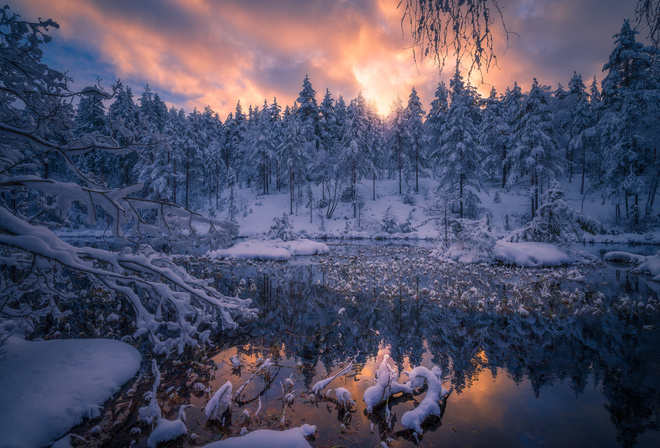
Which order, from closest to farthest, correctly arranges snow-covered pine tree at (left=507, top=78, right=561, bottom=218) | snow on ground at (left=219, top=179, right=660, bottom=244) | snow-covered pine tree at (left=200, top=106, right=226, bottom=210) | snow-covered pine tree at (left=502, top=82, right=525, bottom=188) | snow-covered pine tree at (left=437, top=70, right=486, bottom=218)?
snow-covered pine tree at (left=507, top=78, right=561, bottom=218)
snow-covered pine tree at (left=437, top=70, right=486, bottom=218)
snow on ground at (left=219, top=179, right=660, bottom=244)
snow-covered pine tree at (left=502, top=82, right=525, bottom=188)
snow-covered pine tree at (left=200, top=106, right=226, bottom=210)

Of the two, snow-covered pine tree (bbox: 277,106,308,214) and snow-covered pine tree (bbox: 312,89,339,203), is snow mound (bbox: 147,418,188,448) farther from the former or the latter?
snow-covered pine tree (bbox: 312,89,339,203)

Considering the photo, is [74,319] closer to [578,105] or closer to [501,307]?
[501,307]

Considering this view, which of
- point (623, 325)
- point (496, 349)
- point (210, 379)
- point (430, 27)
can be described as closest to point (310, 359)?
point (210, 379)

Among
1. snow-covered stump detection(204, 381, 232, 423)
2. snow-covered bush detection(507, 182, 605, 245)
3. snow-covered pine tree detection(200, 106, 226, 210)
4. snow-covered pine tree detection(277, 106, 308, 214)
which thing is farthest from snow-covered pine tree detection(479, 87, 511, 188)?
snow-covered stump detection(204, 381, 232, 423)

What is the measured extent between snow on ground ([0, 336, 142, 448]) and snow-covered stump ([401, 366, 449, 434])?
12.3 ft

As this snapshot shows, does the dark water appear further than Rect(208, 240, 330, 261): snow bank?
No

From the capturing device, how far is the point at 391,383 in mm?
3545

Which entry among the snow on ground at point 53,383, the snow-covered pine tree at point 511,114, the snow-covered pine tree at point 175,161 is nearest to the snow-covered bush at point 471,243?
the snow on ground at point 53,383

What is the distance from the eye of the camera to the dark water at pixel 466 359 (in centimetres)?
312

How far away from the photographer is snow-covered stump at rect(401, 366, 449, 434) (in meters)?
3.04

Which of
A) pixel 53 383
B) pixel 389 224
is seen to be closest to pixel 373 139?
pixel 389 224

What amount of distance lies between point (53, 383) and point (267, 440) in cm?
299

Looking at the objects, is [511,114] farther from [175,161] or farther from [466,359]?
[175,161]

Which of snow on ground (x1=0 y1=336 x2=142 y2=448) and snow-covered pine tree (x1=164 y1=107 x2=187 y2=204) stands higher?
snow-covered pine tree (x1=164 y1=107 x2=187 y2=204)
